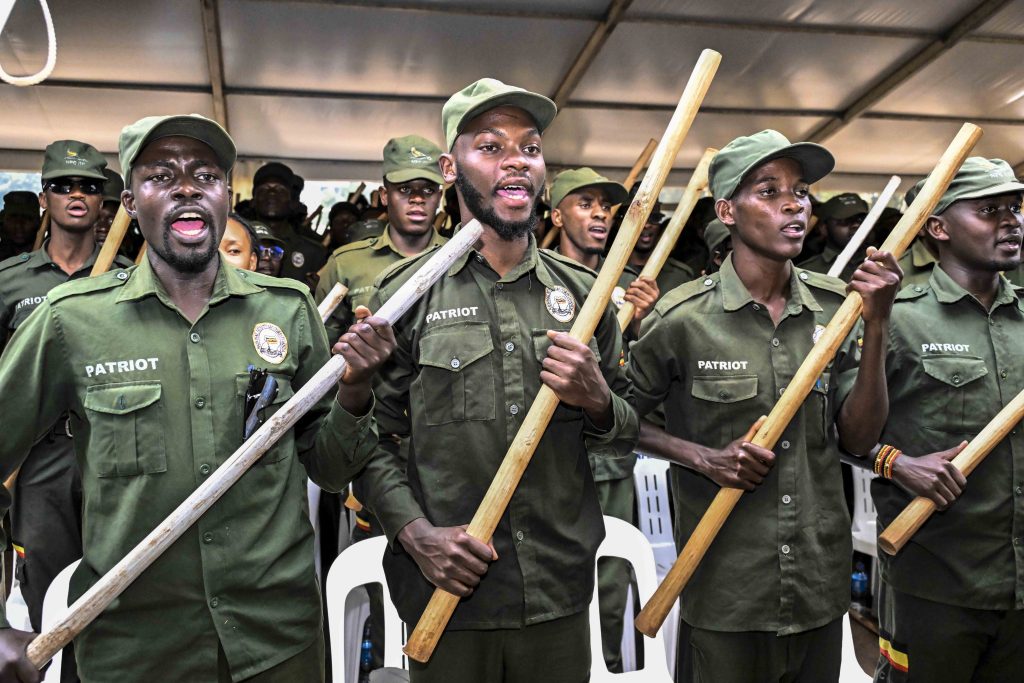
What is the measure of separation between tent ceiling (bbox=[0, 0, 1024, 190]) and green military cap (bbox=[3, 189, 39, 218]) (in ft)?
2.38

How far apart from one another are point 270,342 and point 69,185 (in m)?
2.83

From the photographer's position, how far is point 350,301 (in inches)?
193

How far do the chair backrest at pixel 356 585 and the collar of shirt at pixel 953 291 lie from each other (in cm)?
212

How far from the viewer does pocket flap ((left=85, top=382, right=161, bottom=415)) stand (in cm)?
199

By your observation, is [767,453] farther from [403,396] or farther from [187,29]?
[187,29]

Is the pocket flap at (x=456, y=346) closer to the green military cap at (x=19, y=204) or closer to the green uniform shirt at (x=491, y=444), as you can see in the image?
the green uniform shirt at (x=491, y=444)

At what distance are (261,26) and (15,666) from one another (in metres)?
5.15

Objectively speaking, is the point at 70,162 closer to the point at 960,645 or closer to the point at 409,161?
the point at 409,161

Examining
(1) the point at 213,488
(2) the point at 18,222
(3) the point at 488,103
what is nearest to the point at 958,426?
(3) the point at 488,103

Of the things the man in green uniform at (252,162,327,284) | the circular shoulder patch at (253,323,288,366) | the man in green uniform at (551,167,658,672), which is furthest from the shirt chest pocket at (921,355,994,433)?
the man in green uniform at (252,162,327,284)

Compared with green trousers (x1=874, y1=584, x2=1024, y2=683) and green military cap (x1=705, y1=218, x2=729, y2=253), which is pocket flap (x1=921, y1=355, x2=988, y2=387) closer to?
green trousers (x1=874, y1=584, x2=1024, y2=683)

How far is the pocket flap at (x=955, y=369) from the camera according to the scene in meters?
2.91

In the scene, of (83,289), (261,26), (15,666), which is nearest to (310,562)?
(15,666)

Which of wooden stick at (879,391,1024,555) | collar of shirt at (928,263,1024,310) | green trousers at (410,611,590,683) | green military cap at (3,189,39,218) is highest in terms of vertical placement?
green military cap at (3,189,39,218)
